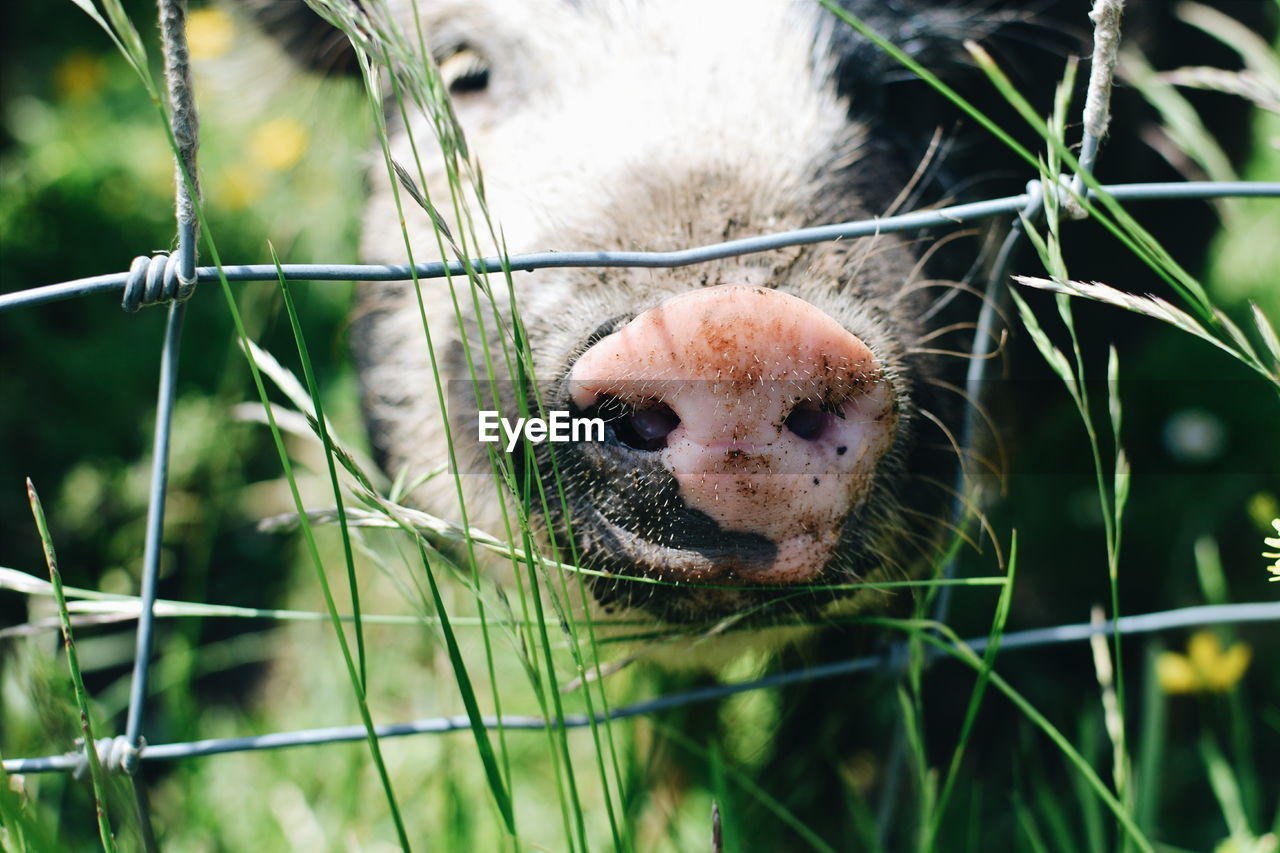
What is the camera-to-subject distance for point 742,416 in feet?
3.27

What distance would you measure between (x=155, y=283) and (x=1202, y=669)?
1674 millimetres

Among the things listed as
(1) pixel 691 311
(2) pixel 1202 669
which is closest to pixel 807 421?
(1) pixel 691 311

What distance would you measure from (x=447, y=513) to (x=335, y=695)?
0.70 m

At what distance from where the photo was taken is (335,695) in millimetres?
1999

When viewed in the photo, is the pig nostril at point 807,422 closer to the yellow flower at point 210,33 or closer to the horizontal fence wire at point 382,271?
the horizontal fence wire at point 382,271

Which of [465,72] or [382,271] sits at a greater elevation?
[465,72]

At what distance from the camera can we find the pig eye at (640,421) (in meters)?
1.04

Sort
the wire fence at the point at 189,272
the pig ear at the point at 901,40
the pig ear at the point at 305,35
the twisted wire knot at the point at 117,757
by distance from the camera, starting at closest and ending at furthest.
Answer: the wire fence at the point at 189,272, the twisted wire knot at the point at 117,757, the pig ear at the point at 901,40, the pig ear at the point at 305,35

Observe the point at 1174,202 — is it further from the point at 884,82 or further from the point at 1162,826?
the point at 1162,826

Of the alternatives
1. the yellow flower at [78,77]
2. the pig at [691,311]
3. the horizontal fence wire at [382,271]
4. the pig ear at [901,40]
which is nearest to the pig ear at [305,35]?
the pig at [691,311]

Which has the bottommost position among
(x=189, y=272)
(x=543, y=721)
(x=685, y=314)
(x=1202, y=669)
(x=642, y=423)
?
(x=1202, y=669)

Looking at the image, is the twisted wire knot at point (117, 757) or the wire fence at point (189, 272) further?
the twisted wire knot at point (117, 757)

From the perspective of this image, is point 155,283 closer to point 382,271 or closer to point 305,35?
point 382,271

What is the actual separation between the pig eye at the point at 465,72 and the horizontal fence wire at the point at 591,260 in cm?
90
